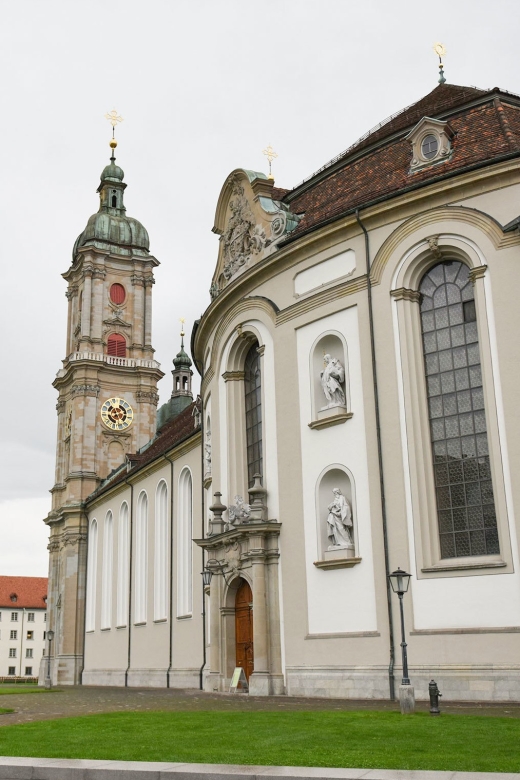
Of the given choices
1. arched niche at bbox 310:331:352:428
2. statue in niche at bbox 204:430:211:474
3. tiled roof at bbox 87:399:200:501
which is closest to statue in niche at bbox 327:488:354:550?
arched niche at bbox 310:331:352:428

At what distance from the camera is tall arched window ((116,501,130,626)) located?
48.8 m

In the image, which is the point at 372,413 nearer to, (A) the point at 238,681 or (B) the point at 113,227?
(A) the point at 238,681

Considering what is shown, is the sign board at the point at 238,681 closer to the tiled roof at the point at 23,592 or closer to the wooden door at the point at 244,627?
the wooden door at the point at 244,627

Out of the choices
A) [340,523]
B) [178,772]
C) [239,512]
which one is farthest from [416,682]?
[178,772]

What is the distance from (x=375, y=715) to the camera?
16.1 m

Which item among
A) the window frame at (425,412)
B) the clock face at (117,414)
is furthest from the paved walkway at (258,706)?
the clock face at (117,414)

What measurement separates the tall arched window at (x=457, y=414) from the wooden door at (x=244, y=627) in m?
7.96

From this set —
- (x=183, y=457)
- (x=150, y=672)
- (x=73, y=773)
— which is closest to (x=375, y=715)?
(x=73, y=773)

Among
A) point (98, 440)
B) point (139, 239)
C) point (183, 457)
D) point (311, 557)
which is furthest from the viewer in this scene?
point (139, 239)

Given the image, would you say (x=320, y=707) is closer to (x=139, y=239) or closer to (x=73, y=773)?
(x=73, y=773)

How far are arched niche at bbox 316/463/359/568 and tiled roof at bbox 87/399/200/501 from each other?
1356 centimetres

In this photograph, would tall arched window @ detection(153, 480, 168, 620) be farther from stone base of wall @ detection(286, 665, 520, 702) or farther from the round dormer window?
the round dormer window

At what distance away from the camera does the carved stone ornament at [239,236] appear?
91.7ft

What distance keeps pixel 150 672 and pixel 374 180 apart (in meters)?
26.5
